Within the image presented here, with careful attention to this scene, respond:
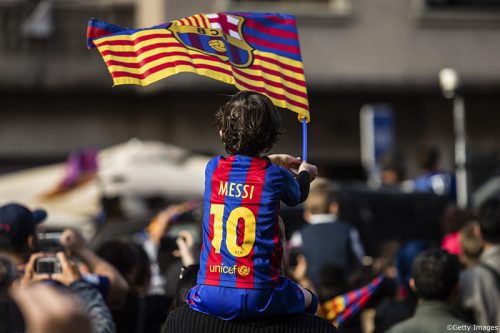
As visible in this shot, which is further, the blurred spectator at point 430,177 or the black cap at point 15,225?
the blurred spectator at point 430,177

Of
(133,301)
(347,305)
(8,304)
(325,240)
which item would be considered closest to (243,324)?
(8,304)

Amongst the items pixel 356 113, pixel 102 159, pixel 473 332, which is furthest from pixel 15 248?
pixel 356 113

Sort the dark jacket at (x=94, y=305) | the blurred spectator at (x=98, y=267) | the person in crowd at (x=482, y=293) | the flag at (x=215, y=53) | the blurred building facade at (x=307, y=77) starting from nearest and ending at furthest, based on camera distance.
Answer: the flag at (x=215, y=53), the dark jacket at (x=94, y=305), the blurred spectator at (x=98, y=267), the person in crowd at (x=482, y=293), the blurred building facade at (x=307, y=77)

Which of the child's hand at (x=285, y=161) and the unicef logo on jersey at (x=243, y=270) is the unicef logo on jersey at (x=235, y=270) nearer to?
the unicef logo on jersey at (x=243, y=270)

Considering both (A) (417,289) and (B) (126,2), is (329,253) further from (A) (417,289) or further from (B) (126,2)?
(B) (126,2)

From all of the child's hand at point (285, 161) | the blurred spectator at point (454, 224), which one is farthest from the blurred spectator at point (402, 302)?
the child's hand at point (285, 161)

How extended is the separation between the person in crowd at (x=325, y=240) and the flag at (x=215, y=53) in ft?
10.2

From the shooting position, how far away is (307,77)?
21.2m

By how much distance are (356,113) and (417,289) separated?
1671cm

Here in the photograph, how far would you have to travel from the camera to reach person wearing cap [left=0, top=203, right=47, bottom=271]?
5.07 meters

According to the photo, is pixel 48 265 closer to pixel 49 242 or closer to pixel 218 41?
pixel 49 242

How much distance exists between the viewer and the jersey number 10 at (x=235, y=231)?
378cm

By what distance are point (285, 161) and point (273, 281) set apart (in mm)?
533

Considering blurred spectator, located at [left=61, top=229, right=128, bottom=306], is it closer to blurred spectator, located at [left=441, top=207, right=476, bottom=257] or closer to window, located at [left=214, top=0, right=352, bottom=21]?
blurred spectator, located at [left=441, top=207, right=476, bottom=257]
